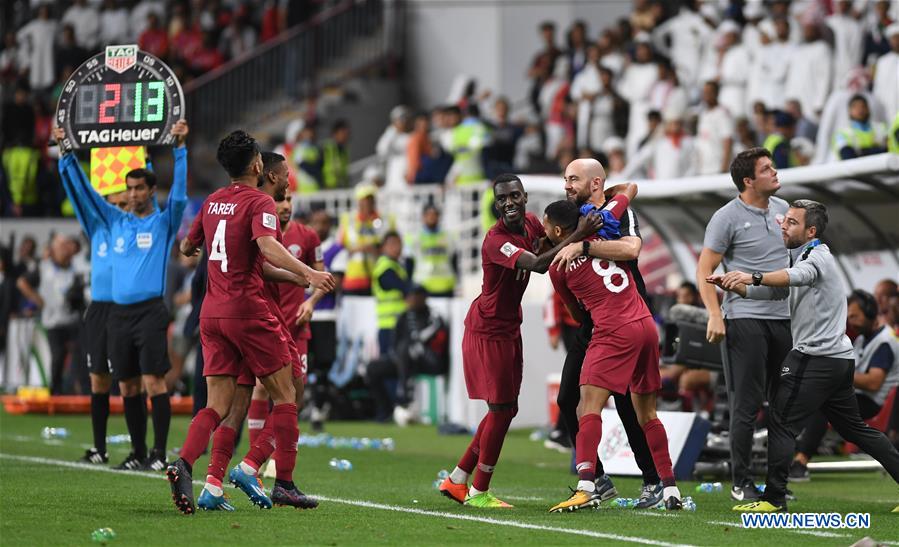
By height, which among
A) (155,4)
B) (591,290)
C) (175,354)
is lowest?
(175,354)

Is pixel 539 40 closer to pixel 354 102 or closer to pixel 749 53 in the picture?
pixel 354 102

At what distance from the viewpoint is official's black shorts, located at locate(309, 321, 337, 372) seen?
14948 mm

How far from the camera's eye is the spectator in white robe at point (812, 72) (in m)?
20.8

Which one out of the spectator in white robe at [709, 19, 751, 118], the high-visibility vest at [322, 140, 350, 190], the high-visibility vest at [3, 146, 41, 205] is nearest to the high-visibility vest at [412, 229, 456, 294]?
the spectator in white robe at [709, 19, 751, 118]

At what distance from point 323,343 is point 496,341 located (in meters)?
4.96

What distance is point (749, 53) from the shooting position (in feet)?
72.7

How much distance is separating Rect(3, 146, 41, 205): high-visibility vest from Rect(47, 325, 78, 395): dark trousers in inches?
220

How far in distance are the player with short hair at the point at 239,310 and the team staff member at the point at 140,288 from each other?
8.50 feet

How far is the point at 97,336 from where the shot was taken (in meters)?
13.0

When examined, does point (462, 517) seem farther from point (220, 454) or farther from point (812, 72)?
point (812, 72)

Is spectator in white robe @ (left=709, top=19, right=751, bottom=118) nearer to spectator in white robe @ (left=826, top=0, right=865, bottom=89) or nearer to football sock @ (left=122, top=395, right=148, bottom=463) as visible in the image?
spectator in white robe @ (left=826, top=0, right=865, bottom=89)

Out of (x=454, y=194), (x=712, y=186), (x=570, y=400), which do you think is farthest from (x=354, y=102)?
(x=570, y=400)

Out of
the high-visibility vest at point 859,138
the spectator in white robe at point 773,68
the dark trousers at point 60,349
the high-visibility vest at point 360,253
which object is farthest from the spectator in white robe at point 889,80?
the dark trousers at point 60,349

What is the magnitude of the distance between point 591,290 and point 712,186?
6019mm
